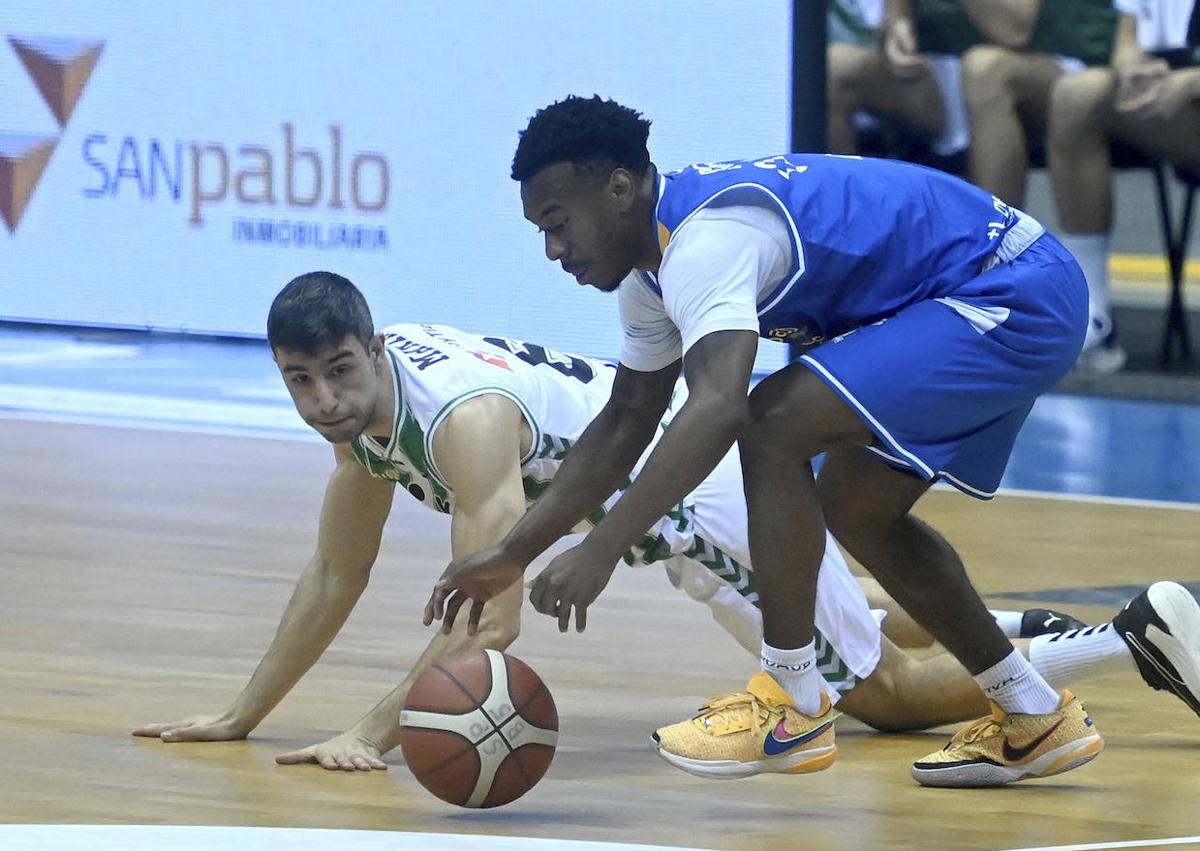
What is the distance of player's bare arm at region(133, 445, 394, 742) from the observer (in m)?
4.63

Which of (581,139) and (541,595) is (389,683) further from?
(581,139)

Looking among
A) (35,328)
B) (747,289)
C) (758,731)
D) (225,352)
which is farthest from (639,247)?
(35,328)

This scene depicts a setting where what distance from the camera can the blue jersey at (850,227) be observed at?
3.95m

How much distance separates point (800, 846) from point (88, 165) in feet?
33.1

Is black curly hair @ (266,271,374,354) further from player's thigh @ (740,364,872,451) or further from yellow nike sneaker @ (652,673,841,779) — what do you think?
yellow nike sneaker @ (652,673,841,779)

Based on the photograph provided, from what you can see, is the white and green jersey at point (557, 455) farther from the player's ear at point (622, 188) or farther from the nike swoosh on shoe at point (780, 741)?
the player's ear at point (622, 188)

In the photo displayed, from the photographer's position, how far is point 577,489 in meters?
4.17

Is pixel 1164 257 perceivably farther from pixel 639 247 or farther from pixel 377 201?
pixel 639 247

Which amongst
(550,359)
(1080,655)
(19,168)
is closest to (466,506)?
(550,359)

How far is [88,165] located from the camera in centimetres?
1309

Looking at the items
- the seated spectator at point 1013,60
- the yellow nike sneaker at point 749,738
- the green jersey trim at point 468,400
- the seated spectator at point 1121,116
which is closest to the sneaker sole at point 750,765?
the yellow nike sneaker at point 749,738

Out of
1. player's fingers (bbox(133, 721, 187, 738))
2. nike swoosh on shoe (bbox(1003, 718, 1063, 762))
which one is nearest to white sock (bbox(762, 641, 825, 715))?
nike swoosh on shoe (bbox(1003, 718, 1063, 762))

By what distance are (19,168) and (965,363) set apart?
10231 mm

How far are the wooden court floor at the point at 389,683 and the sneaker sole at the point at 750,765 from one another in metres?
0.10
